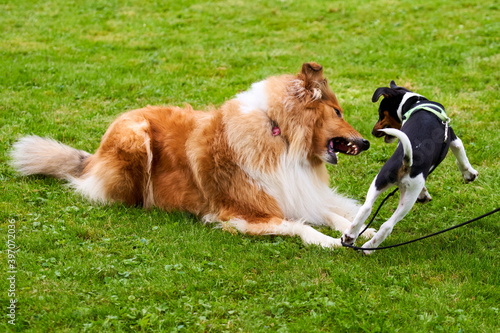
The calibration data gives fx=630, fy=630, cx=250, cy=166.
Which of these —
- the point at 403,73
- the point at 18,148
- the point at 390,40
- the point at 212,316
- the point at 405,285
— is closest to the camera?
the point at 212,316

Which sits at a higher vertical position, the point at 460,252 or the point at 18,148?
the point at 18,148

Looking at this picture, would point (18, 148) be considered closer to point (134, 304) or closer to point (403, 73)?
point (134, 304)

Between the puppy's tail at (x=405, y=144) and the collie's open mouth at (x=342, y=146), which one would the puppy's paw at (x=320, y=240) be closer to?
the collie's open mouth at (x=342, y=146)

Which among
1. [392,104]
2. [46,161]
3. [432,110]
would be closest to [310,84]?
[392,104]

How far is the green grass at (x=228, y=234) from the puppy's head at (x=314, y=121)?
2.96ft

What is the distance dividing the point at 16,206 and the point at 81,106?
145 inches

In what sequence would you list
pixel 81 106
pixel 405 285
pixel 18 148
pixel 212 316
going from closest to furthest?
pixel 212 316, pixel 405 285, pixel 18 148, pixel 81 106

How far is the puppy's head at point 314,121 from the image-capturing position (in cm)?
578

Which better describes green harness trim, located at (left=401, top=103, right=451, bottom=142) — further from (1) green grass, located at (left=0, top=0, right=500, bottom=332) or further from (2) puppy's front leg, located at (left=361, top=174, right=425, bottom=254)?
(1) green grass, located at (left=0, top=0, right=500, bottom=332)

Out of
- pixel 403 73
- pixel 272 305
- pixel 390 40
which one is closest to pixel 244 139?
pixel 272 305

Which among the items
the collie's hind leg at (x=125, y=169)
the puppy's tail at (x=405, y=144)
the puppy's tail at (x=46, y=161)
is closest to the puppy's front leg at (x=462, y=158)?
the puppy's tail at (x=405, y=144)

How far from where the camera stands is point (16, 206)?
20.2 feet

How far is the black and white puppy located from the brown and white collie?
50 cm

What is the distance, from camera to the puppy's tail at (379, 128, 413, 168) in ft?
15.2
